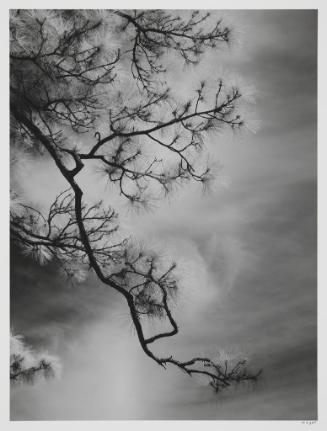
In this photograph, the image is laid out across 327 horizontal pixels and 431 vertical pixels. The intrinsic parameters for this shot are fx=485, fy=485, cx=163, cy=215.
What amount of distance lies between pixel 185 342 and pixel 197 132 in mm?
760

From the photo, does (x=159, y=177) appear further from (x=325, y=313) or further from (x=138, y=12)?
(x=325, y=313)

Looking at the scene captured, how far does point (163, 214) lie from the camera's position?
5.76 feet

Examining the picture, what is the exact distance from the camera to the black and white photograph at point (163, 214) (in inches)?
68.2

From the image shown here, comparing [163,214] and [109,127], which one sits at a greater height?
[109,127]

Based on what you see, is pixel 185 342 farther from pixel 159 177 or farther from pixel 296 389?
pixel 159 177

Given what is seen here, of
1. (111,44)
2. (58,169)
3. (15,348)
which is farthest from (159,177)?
(15,348)

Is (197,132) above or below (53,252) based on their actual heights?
above

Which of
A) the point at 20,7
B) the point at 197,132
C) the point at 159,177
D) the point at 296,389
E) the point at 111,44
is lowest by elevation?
the point at 296,389

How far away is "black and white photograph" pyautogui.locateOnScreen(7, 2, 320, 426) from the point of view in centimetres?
173

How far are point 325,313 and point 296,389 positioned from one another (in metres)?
0.29

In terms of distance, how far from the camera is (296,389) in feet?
5.67

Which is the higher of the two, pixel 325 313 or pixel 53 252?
pixel 53 252

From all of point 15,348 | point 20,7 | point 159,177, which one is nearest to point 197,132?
point 159,177

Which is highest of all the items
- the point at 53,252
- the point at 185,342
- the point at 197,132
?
the point at 197,132
